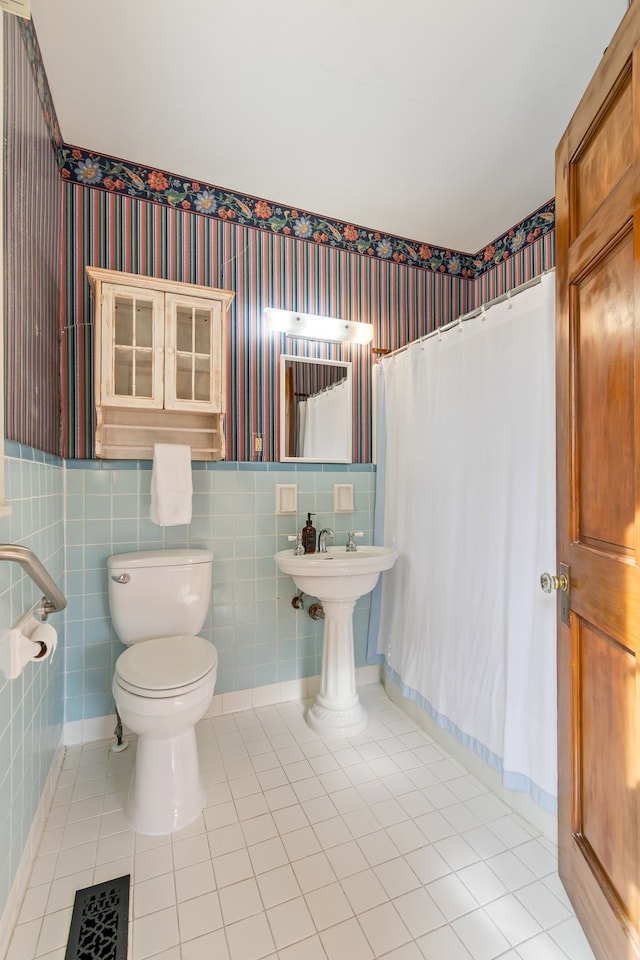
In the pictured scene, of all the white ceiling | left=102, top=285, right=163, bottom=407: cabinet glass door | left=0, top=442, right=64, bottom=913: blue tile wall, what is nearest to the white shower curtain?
the white ceiling

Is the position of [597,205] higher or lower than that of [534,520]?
higher

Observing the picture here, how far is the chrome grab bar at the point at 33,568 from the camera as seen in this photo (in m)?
0.89

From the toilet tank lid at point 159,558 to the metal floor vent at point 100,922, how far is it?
1006mm

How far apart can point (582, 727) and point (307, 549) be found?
1.40m

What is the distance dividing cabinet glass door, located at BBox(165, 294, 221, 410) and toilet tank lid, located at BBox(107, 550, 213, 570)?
0.64 metres

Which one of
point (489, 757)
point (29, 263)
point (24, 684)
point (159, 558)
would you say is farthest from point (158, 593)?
point (489, 757)

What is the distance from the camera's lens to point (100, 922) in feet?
3.83

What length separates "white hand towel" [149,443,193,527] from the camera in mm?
1902

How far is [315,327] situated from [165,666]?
1.74 meters

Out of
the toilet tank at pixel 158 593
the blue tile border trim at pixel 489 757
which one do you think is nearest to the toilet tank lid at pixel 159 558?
the toilet tank at pixel 158 593

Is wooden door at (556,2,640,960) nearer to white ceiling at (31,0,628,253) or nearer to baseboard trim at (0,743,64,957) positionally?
white ceiling at (31,0,628,253)

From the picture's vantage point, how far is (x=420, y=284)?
2676mm

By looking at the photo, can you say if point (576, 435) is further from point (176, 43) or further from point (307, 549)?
point (176, 43)

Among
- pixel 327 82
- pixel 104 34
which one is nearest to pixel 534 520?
pixel 327 82
